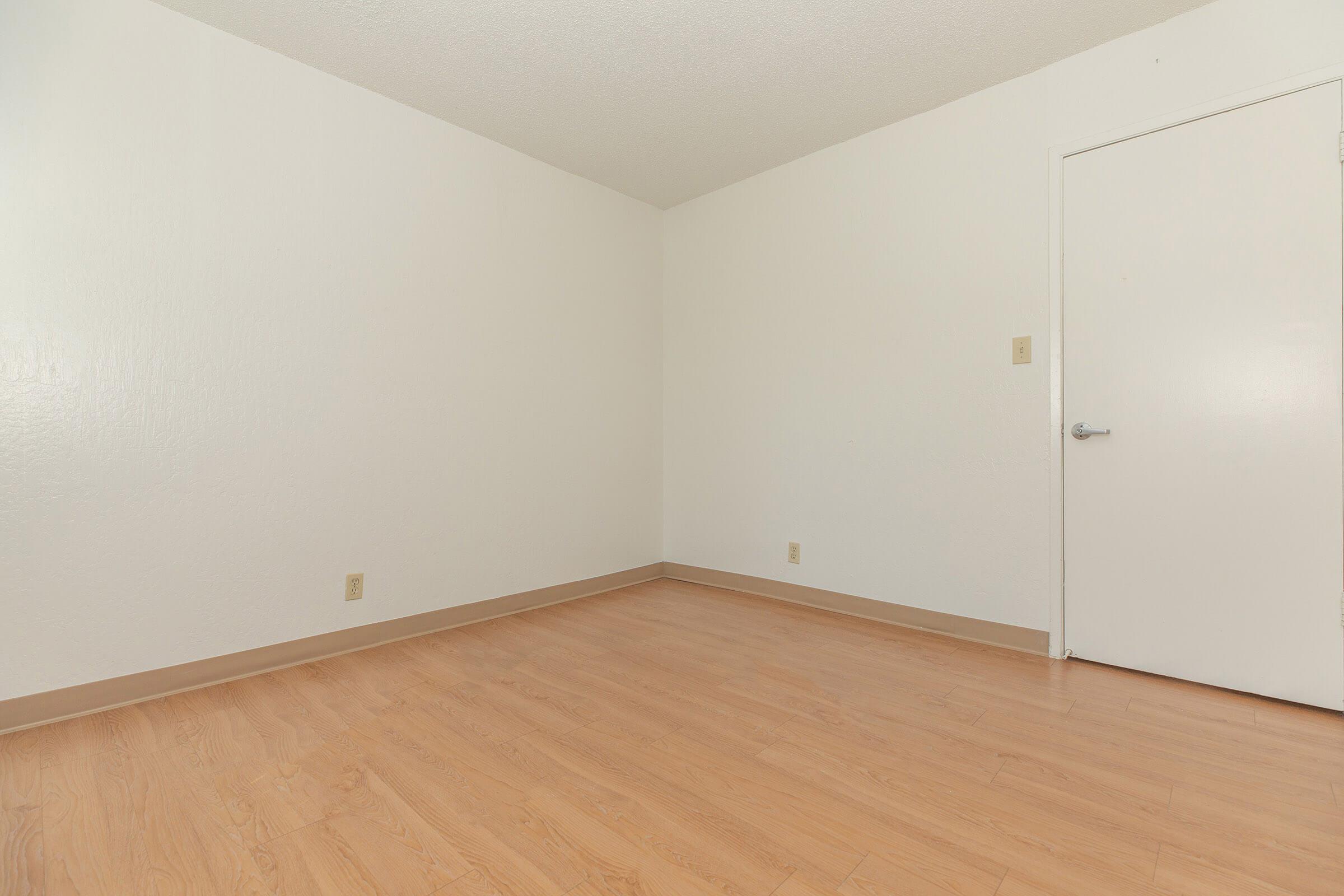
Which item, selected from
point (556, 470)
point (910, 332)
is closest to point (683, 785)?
point (556, 470)

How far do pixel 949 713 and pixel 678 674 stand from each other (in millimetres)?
959

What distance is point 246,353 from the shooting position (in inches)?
96.6

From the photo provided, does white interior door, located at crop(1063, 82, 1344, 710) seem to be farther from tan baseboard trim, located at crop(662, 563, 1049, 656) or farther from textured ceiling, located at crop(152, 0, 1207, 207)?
textured ceiling, located at crop(152, 0, 1207, 207)

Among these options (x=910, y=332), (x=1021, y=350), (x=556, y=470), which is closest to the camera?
(x=1021, y=350)

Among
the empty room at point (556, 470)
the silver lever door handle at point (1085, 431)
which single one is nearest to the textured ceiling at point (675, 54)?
the empty room at point (556, 470)

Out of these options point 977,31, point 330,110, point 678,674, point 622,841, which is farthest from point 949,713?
point 330,110

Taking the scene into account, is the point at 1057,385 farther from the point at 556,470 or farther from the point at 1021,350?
the point at 556,470

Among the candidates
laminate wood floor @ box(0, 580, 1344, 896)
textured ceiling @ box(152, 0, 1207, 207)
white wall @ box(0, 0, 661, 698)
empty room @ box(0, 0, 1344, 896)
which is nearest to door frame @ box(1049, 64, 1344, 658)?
empty room @ box(0, 0, 1344, 896)

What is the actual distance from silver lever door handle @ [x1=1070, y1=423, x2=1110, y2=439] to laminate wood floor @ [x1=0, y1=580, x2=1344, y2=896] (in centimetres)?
92

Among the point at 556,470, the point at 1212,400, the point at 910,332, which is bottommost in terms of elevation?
the point at 556,470

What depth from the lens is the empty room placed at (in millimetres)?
1506

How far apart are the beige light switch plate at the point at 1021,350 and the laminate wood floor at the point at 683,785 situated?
125 centimetres

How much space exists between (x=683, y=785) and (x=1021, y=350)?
2.24 m

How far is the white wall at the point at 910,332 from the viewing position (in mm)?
2504
